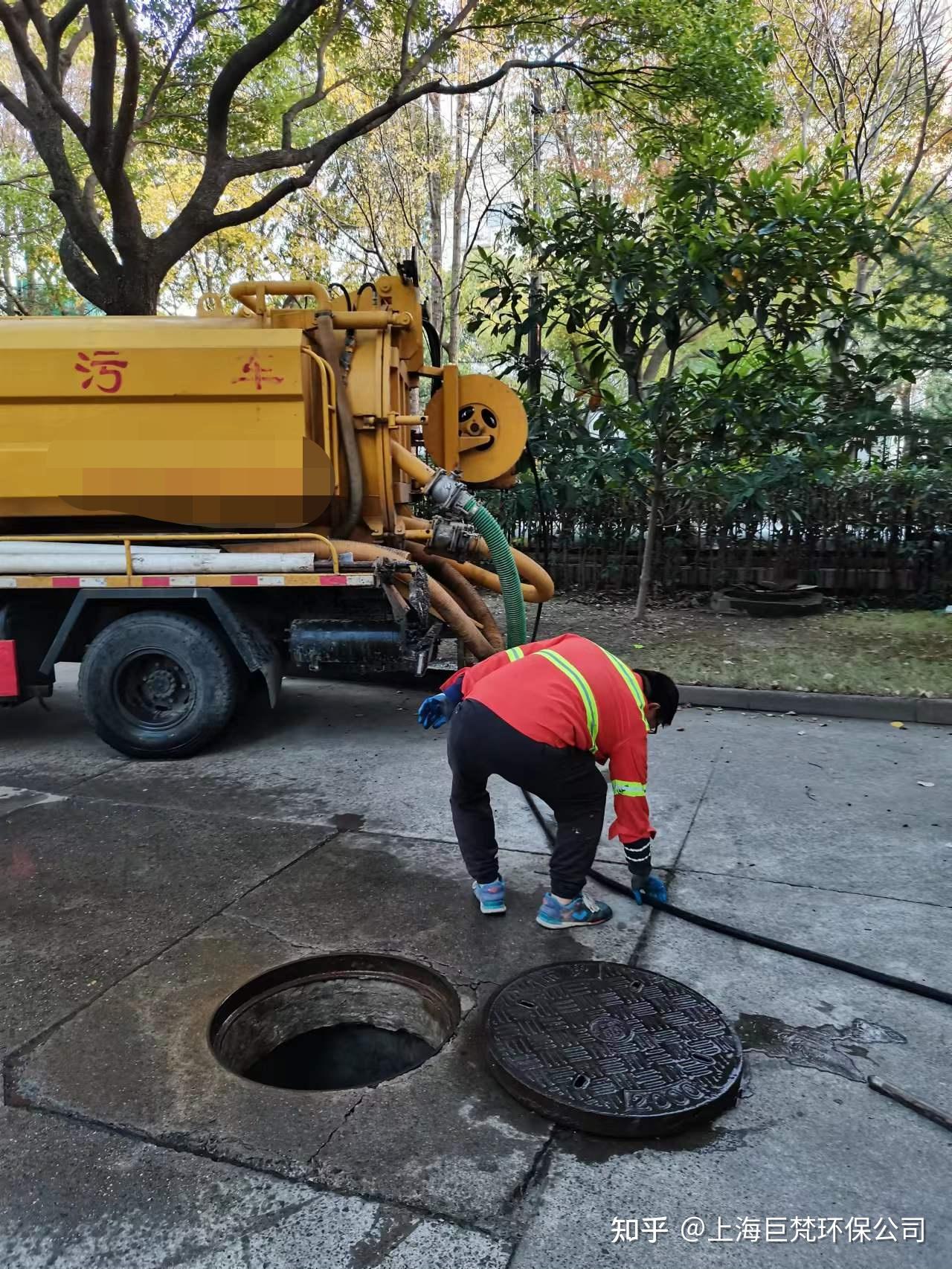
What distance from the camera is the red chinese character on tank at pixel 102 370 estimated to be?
5.32 m

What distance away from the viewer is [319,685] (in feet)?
25.6

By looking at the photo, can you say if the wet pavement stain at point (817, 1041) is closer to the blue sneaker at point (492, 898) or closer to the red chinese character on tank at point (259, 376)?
the blue sneaker at point (492, 898)

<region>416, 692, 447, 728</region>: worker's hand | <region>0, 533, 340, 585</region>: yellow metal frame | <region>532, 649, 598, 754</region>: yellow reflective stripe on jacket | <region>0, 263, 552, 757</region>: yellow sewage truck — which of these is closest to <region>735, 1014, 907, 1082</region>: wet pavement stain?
<region>532, 649, 598, 754</region>: yellow reflective stripe on jacket

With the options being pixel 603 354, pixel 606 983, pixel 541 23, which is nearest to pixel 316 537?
pixel 606 983

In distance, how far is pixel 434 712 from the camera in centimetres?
359

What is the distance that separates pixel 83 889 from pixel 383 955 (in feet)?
4.79

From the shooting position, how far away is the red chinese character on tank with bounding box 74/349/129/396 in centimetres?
532

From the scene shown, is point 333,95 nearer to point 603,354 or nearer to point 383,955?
point 603,354

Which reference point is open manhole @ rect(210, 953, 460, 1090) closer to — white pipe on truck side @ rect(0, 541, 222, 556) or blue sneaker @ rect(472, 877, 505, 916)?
blue sneaker @ rect(472, 877, 505, 916)

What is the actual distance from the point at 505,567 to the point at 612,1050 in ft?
11.8

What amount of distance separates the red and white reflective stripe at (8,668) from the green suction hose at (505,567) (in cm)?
294

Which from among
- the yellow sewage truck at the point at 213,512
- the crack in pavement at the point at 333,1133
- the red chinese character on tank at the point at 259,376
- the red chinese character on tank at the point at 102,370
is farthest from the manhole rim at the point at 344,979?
the red chinese character on tank at the point at 102,370

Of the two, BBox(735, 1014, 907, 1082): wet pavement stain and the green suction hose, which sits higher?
the green suction hose

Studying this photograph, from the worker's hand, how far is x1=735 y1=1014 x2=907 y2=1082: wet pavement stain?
1.50m
